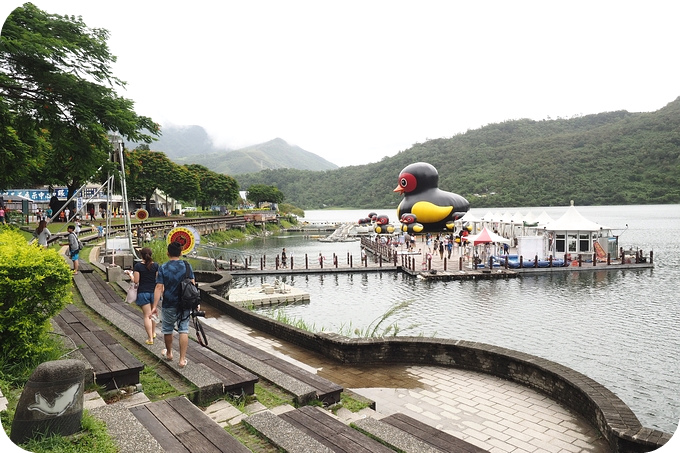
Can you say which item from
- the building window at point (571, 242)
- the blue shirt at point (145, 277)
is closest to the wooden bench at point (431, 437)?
the blue shirt at point (145, 277)

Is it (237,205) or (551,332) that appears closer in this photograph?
(551,332)

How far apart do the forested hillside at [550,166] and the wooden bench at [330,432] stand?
8655 cm

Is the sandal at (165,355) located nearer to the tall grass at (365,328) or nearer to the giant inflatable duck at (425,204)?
the tall grass at (365,328)

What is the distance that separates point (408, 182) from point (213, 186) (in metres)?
52.8

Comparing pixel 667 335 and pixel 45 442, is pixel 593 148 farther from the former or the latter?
pixel 45 442

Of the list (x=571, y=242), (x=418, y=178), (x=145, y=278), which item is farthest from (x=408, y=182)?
(x=145, y=278)

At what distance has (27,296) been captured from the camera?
4.69 metres

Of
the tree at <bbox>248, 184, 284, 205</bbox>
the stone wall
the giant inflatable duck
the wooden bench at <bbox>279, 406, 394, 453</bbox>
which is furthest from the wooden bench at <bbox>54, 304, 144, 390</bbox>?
the tree at <bbox>248, 184, 284, 205</bbox>

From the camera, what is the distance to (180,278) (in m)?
5.87

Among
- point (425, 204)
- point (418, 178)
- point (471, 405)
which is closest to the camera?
point (471, 405)

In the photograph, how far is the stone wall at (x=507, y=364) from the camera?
5.54 metres

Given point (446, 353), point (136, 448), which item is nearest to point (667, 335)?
point (446, 353)

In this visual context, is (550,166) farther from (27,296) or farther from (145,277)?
(27,296)

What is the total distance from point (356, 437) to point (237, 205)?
360ft
